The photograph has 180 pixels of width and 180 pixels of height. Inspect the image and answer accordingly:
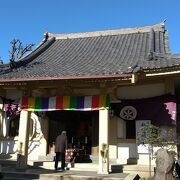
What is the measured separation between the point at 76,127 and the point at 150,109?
4.14 metres

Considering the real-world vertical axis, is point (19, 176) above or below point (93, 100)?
below

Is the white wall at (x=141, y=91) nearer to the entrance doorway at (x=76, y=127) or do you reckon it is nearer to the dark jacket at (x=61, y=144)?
the entrance doorway at (x=76, y=127)

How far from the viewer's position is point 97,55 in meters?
17.1

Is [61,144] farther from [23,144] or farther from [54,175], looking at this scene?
[54,175]

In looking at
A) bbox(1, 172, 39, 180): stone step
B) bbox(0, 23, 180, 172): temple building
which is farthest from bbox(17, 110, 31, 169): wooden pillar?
bbox(1, 172, 39, 180): stone step

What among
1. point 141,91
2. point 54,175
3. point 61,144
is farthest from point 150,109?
point 54,175

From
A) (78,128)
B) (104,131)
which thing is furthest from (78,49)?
(104,131)

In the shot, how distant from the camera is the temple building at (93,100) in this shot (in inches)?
473

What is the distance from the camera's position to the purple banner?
12.7m

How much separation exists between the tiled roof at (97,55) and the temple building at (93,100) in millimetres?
55

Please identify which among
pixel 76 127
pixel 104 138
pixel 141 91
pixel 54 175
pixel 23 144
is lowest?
pixel 54 175

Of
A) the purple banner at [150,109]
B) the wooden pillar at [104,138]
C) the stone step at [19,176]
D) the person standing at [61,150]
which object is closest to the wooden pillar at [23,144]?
the stone step at [19,176]

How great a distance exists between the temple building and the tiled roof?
55 mm

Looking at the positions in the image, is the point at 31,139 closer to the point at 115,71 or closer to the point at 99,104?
the point at 99,104
